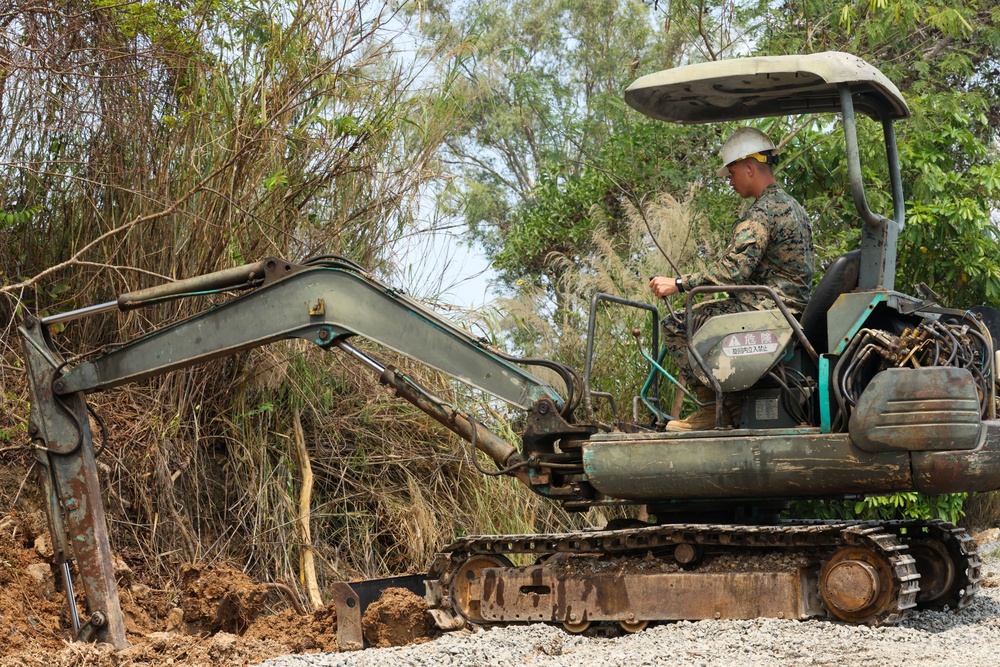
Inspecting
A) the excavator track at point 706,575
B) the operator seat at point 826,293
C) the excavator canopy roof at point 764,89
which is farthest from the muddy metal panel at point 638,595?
the excavator canopy roof at point 764,89

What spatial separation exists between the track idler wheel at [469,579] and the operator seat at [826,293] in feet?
7.27

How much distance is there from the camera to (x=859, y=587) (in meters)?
6.10

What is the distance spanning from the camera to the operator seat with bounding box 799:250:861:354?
21.2ft

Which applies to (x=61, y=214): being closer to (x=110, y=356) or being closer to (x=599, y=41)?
(x=110, y=356)

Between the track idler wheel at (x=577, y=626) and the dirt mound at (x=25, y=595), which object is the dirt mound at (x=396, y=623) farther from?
the dirt mound at (x=25, y=595)

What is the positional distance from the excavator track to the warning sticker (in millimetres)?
920

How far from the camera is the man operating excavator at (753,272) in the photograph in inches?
264

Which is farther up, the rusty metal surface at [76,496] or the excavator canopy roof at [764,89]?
the excavator canopy roof at [764,89]

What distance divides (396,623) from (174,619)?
1925mm

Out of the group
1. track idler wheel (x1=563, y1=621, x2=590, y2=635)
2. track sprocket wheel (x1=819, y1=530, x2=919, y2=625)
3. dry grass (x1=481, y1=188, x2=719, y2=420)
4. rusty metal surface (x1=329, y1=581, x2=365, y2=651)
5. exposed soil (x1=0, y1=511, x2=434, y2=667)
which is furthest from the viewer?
dry grass (x1=481, y1=188, x2=719, y2=420)

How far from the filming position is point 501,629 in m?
6.80

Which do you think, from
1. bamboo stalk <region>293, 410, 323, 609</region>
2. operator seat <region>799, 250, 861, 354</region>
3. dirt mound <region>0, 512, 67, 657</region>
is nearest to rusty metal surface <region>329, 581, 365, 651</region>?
dirt mound <region>0, 512, 67, 657</region>

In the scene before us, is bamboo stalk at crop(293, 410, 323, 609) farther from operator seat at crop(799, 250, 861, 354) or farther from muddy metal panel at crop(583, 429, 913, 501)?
operator seat at crop(799, 250, 861, 354)

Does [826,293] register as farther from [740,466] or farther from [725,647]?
[725,647]
